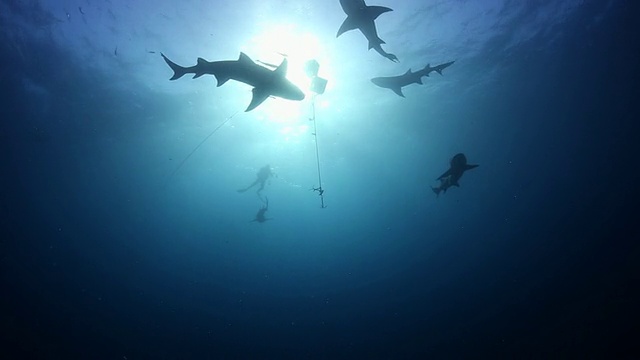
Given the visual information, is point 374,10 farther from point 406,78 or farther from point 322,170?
point 322,170

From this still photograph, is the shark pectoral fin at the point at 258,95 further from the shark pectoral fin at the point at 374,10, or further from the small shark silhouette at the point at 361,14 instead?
the shark pectoral fin at the point at 374,10

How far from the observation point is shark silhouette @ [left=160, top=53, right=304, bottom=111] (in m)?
7.49

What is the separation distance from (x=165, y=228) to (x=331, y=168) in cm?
5076

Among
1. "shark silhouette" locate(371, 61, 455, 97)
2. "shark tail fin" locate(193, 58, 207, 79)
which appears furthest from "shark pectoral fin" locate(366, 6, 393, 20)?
"shark tail fin" locate(193, 58, 207, 79)

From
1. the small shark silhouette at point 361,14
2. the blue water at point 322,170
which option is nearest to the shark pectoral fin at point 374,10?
the small shark silhouette at point 361,14

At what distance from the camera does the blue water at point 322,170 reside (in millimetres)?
18594

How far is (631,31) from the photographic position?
24.4 meters

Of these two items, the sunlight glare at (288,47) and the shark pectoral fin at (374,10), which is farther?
the sunlight glare at (288,47)

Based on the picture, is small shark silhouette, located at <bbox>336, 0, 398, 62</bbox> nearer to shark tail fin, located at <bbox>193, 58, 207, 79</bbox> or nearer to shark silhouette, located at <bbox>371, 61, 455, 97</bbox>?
shark silhouette, located at <bbox>371, 61, 455, 97</bbox>

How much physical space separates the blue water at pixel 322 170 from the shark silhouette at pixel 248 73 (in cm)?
932

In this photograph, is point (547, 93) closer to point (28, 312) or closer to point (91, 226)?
point (28, 312)

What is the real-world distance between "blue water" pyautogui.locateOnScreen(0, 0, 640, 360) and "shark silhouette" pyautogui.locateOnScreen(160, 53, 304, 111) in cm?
932

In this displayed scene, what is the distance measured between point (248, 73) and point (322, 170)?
131 ft

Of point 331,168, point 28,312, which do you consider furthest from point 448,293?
point 28,312
